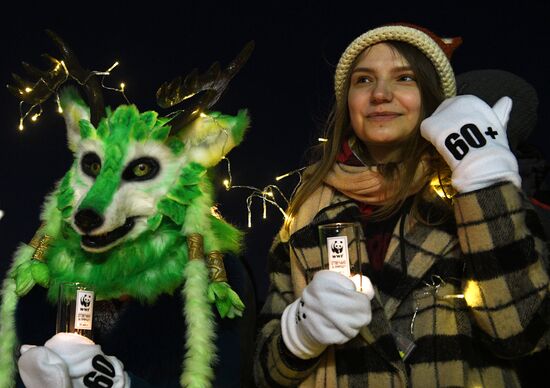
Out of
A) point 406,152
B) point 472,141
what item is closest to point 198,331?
point 406,152

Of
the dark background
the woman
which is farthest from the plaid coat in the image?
the dark background

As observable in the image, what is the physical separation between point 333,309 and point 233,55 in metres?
1.96

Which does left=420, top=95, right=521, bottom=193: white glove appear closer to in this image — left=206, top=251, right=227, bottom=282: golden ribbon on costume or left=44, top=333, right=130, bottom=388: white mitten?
left=206, top=251, right=227, bottom=282: golden ribbon on costume

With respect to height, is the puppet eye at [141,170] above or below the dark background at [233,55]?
below

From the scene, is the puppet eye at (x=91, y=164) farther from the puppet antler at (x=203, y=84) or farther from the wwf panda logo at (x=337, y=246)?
the wwf panda logo at (x=337, y=246)

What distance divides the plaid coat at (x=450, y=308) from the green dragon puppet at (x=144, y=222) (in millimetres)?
251

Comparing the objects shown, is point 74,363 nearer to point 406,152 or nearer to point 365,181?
point 365,181

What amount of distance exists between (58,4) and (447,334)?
2.53m

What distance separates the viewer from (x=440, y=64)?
1.94 m

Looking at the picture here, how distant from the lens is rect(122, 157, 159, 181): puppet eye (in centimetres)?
200

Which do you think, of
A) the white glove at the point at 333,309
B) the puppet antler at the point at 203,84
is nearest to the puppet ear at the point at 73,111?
the puppet antler at the point at 203,84

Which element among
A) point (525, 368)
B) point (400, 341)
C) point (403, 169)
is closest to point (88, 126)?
point (403, 169)

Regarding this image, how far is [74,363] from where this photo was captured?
175cm

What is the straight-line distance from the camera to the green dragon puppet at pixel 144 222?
1910 millimetres
